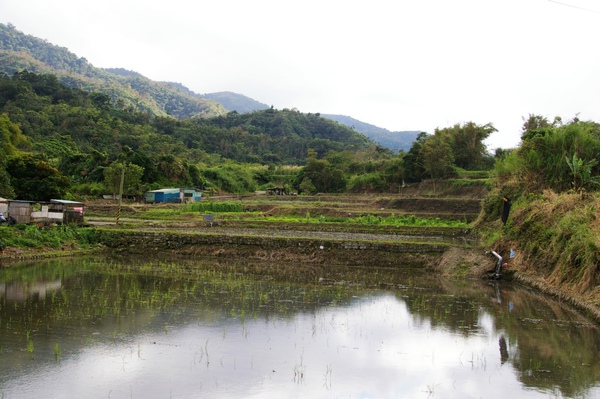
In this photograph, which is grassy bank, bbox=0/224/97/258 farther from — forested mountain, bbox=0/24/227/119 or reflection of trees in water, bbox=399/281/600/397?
forested mountain, bbox=0/24/227/119

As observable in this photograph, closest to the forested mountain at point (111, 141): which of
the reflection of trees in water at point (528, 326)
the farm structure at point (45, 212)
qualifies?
the farm structure at point (45, 212)

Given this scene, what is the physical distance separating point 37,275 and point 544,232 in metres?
14.4

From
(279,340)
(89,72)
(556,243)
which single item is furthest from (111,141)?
(89,72)

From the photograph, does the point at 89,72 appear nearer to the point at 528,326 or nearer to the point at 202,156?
the point at 202,156

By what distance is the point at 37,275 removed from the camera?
12531 millimetres

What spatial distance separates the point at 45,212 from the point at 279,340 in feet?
46.9

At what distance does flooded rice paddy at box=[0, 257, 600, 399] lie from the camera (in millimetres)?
5797

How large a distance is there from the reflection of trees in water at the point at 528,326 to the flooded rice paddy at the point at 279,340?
0.12 ft

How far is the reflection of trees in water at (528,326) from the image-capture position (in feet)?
21.5

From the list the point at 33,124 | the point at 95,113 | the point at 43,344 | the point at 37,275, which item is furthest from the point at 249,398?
the point at 95,113

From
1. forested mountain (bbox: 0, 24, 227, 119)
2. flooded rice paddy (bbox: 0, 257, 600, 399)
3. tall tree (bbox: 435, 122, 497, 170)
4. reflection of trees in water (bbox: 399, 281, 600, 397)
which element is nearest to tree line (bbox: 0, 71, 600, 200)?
tall tree (bbox: 435, 122, 497, 170)

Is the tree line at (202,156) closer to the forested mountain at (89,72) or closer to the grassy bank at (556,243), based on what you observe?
the grassy bank at (556,243)

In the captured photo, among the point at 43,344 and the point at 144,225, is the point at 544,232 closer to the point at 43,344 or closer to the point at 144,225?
the point at 43,344

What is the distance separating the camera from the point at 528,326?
9.10 meters
